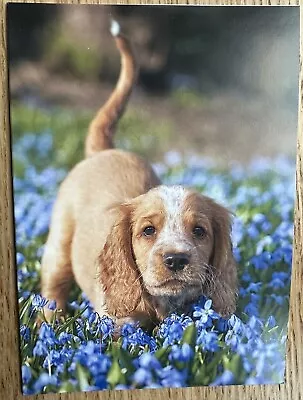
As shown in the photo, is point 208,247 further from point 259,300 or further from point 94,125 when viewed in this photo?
point 94,125

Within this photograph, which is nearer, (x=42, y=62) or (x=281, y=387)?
(x=42, y=62)

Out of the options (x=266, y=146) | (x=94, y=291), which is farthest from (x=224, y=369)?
(x=266, y=146)

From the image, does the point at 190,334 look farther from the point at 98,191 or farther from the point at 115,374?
the point at 98,191

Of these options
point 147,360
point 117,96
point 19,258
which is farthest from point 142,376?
point 117,96

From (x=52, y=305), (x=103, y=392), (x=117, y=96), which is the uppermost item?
(x=117, y=96)

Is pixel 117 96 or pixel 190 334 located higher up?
pixel 117 96

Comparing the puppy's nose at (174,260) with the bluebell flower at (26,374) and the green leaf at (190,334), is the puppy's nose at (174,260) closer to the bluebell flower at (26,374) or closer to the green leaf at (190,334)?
the green leaf at (190,334)

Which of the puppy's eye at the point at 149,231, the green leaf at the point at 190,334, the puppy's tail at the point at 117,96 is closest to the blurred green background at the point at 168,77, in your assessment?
the puppy's tail at the point at 117,96
